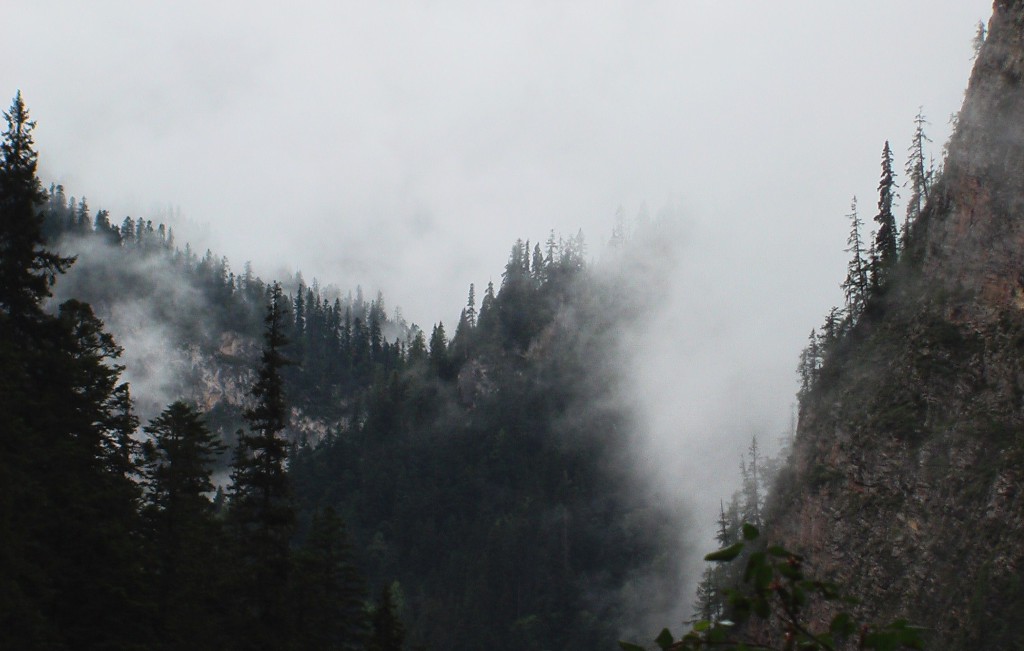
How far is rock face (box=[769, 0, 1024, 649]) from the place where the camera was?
159ft

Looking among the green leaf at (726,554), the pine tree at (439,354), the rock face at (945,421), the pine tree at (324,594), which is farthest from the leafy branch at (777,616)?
the pine tree at (439,354)

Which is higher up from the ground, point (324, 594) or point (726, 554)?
point (324, 594)

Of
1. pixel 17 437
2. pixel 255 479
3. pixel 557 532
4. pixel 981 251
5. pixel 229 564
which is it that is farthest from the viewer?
pixel 557 532

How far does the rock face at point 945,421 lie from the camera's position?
48.5 metres

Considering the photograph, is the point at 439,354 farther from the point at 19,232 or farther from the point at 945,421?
the point at 19,232

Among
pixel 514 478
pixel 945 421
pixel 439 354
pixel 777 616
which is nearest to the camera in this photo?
pixel 777 616

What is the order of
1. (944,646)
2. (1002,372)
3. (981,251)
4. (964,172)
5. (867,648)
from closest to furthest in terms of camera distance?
(867,648) < (944,646) < (1002,372) < (981,251) < (964,172)

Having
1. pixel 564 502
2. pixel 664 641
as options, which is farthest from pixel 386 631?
pixel 564 502

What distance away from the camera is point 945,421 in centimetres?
5656

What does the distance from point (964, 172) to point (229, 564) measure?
5517 cm

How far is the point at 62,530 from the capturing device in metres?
21.6

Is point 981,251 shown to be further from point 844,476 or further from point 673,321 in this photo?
point 673,321

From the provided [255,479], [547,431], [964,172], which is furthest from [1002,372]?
[547,431]

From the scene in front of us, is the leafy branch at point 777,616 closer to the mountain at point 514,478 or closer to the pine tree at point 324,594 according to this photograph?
the pine tree at point 324,594
